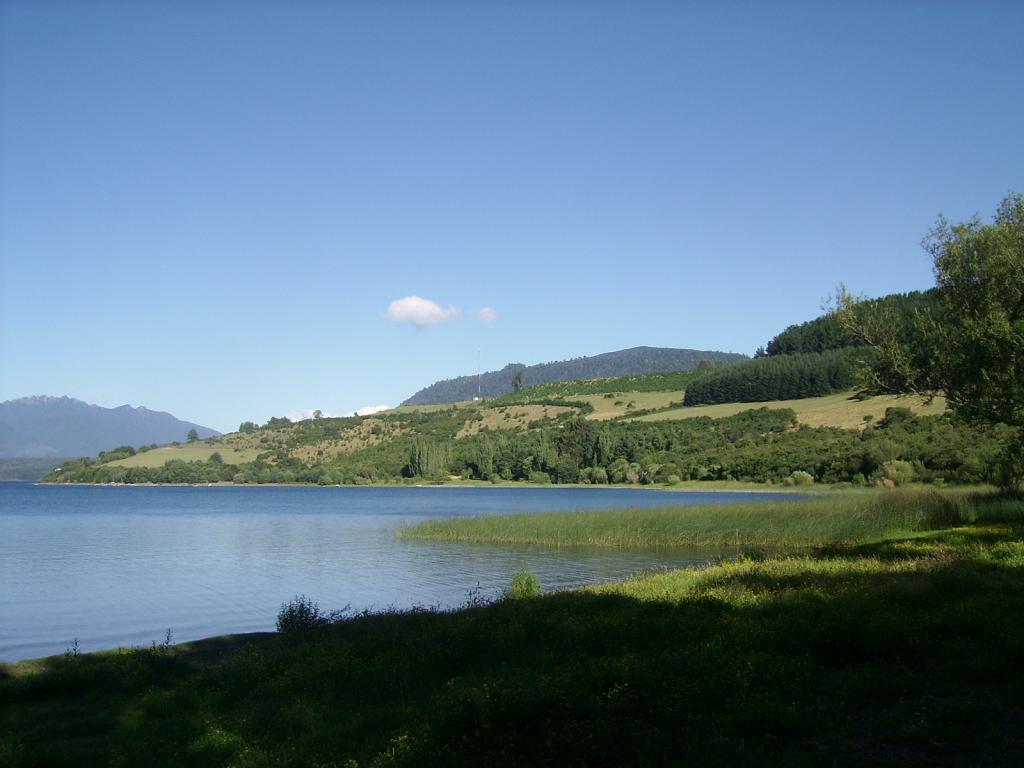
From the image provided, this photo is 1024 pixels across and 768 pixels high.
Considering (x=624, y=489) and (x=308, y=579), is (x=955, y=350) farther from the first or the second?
(x=624, y=489)

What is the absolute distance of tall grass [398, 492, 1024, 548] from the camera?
106 ft

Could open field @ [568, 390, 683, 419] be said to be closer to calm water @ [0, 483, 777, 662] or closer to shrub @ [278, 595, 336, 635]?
calm water @ [0, 483, 777, 662]

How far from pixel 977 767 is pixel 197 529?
59567 millimetres

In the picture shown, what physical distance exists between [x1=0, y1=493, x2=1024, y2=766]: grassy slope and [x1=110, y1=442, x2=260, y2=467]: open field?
563 ft

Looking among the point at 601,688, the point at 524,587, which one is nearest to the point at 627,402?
the point at 524,587

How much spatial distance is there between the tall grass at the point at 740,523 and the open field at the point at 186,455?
5524 inches

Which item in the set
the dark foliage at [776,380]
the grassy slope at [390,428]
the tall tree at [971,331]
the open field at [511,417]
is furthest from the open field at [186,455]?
the tall tree at [971,331]

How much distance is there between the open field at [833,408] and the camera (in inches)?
3821

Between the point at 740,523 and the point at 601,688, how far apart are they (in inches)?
1234

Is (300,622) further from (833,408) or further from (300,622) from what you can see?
(833,408)

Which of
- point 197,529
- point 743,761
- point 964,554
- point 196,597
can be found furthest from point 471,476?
point 743,761

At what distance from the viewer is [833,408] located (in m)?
116

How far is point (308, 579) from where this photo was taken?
33.5 meters

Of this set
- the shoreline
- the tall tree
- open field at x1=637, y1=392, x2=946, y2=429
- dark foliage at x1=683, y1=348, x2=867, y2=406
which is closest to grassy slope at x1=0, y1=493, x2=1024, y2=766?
the tall tree
